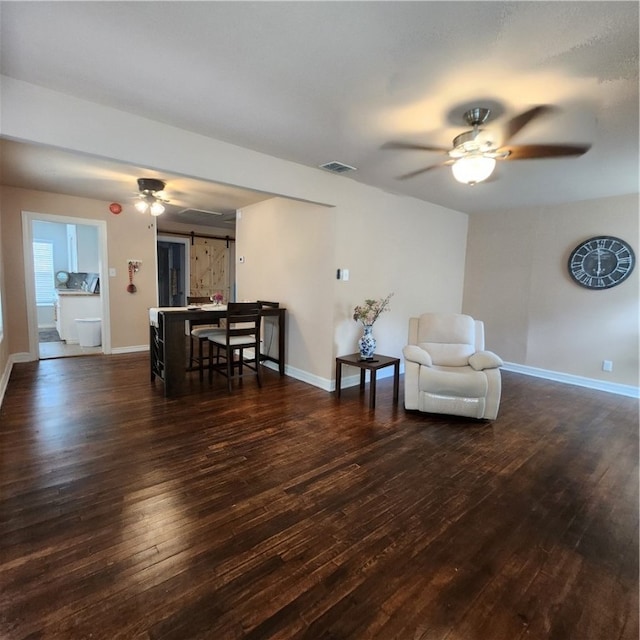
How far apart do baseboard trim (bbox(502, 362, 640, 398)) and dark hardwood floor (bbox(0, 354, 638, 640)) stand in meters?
1.25

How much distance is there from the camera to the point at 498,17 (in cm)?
145

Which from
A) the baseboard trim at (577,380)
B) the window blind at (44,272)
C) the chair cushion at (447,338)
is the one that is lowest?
the baseboard trim at (577,380)

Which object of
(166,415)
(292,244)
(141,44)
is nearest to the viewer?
(141,44)

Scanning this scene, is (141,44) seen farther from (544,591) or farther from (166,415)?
(544,591)

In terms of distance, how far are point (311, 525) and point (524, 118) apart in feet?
9.23

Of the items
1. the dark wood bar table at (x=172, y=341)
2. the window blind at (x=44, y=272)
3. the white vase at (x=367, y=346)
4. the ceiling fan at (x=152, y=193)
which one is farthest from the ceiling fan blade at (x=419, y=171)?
the window blind at (x=44, y=272)

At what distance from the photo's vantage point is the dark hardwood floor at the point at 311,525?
1.32 metres

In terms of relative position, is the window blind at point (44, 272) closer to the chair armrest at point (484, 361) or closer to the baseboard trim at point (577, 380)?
the chair armrest at point (484, 361)

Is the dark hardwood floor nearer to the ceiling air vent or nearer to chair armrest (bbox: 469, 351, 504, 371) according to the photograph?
chair armrest (bbox: 469, 351, 504, 371)

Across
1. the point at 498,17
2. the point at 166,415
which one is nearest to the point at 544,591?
the point at 498,17

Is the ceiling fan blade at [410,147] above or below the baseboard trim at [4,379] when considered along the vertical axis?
above

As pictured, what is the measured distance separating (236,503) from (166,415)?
152 cm

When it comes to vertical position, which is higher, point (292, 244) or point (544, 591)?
point (292, 244)

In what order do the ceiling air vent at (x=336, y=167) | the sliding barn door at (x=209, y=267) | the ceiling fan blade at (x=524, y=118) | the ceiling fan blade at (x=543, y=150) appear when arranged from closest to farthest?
the ceiling fan blade at (x=524, y=118) < the ceiling fan blade at (x=543, y=150) < the ceiling air vent at (x=336, y=167) < the sliding barn door at (x=209, y=267)
